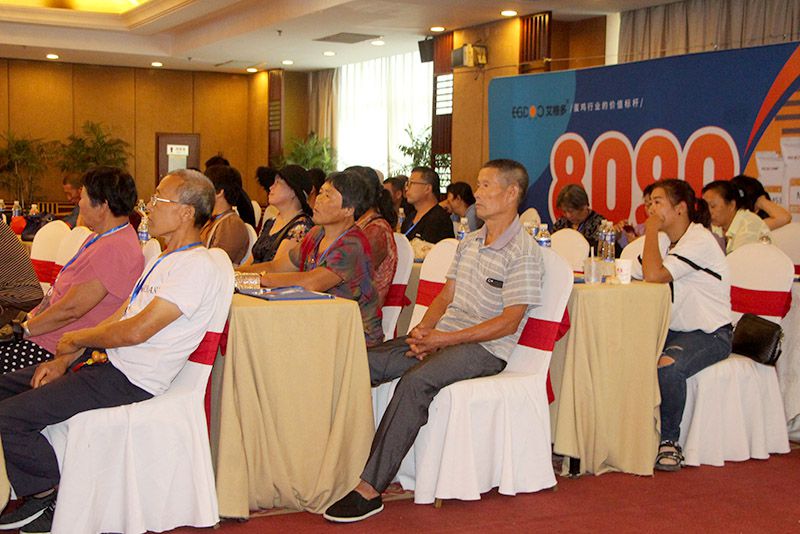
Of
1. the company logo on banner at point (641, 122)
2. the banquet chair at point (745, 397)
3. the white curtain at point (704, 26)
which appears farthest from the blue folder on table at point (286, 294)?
the white curtain at point (704, 26)

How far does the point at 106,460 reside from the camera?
3.29 metres

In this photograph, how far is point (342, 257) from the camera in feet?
13.8

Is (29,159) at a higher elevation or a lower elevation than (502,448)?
higher

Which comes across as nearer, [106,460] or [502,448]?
[106,460]

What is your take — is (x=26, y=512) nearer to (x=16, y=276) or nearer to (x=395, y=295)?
A: (x=16, y=276)

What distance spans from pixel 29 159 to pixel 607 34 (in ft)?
34.6

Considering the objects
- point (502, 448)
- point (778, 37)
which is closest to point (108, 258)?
point (502, 448)

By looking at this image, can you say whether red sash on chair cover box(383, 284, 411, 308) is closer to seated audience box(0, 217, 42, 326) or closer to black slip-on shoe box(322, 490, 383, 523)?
black slip-on shoe box(322, 490, 383, 523)

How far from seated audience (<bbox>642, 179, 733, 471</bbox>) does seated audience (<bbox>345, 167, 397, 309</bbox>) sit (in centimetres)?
117

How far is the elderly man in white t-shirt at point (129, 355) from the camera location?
3.26 meters

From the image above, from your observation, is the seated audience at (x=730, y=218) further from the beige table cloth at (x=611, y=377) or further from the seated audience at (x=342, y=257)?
the seated audience at (x=342, y=257)

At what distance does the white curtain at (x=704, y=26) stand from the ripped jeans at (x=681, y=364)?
561 cm

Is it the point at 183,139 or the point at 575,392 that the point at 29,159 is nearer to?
the point at 183,139

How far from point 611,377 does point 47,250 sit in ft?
11.3
